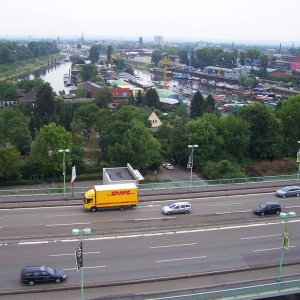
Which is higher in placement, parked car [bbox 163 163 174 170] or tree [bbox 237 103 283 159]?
tree [bbox 237 103 283 159]

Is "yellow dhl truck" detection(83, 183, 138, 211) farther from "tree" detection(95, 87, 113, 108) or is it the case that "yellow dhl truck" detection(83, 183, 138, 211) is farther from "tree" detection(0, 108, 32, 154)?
A: "tree" detection(95, 87, 113, 108)

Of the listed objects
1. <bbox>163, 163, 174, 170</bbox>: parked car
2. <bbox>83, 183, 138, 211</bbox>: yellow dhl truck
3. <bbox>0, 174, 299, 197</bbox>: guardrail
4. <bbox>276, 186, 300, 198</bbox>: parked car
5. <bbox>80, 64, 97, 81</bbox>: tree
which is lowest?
<bbox>163, 163, 174, 170</bbox>: parked car

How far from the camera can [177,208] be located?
31.4 metres

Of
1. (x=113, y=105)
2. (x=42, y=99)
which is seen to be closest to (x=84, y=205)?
(x=42, y=99)

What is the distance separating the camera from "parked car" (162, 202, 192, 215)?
31234 millimetres

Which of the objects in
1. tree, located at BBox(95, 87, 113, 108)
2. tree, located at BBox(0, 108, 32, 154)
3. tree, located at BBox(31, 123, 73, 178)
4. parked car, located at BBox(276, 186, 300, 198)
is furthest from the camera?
tree, located at BBox(95, 87, 113, 108)

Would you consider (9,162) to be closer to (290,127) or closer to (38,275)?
(38,275)

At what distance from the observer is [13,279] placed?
2130cm

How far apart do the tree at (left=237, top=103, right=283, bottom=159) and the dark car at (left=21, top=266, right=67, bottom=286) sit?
39.3 meters

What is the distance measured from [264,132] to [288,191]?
19.9 metres

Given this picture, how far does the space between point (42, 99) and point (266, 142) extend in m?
40.3

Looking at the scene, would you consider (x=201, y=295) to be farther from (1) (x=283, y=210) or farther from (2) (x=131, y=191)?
(1) (x=283, y=210)

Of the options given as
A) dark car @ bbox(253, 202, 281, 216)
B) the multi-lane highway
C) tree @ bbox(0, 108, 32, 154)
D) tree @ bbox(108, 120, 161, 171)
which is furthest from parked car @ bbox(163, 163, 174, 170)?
dark car @ bbox(253, 202, 281, 216)

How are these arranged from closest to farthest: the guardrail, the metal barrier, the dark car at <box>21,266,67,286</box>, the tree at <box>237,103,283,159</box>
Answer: the metal barrier < the dark car at <box>21,266,67,286</box> < the guardrail < the tree at <box>237,103,283,159</box>
